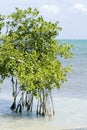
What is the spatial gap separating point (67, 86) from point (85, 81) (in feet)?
7.86

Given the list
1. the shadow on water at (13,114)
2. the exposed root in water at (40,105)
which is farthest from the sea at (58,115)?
the exposed root in water at (40,105)

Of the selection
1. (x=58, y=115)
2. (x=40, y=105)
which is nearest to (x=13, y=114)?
(x=40, y=105)

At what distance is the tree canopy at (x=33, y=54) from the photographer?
53.4 ft

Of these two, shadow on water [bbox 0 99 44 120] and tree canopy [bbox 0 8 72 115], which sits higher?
tree canopy [bbox 0 8 72 115]

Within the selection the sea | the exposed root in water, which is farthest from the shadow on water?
the exposed root in water

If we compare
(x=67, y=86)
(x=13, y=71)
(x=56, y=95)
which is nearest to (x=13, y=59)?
(x=13, y=71)

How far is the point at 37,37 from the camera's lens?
17016 millimetres

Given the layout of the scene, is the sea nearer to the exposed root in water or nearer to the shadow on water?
A: the shadow on water

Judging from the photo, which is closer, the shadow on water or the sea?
the sea

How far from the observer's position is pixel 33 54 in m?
16.6

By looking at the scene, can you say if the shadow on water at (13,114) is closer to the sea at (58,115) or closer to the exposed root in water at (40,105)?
the sea at (58,115)

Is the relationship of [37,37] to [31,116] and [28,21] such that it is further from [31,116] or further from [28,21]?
[31,116]

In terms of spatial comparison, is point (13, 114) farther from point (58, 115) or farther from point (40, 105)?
point (58, 115)

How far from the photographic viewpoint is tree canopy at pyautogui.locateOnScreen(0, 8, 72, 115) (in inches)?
640
